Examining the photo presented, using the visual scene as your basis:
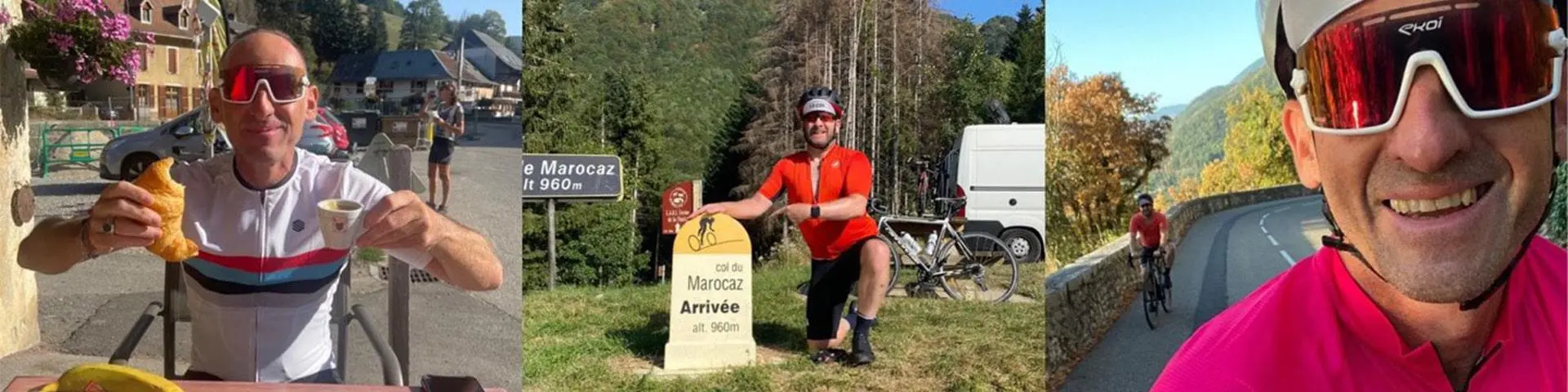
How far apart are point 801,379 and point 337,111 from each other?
6.67ft

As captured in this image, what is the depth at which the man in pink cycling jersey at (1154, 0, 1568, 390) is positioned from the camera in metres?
2.12

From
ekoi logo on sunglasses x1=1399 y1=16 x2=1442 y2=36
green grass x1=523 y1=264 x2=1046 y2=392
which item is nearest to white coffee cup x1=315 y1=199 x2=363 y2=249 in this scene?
green grass x1=523 y1=264 x2=1046 y2=392

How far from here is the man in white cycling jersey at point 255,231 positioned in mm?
2992

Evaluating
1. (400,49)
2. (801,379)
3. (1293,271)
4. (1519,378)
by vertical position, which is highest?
(400,49)

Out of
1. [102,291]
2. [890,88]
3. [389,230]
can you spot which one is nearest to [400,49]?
[389,230]

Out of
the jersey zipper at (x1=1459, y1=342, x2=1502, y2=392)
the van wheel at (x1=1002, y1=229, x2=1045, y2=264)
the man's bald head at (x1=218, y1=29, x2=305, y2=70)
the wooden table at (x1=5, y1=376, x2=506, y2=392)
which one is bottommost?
the wooden table at (x1=5, y1=376, x2=506, y2=392)

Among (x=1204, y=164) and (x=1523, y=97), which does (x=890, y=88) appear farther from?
(x=1523, y=97)

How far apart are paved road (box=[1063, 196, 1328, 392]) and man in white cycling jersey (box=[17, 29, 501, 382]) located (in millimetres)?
2114

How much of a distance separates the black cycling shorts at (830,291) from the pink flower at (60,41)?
2.54 meters

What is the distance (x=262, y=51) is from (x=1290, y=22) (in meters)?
2.32

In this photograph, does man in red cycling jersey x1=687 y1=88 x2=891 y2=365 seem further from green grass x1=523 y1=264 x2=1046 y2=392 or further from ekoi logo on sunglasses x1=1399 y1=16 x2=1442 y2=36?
ekoi logo on sunglasses x1=1399 y1=16 x2=1442 y2=36

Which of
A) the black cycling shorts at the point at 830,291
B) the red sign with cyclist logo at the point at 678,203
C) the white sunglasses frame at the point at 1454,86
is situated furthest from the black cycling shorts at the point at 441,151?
the white sunglasses frame at the point at 1454,86

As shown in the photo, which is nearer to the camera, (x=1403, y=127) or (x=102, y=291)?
(x=1403, y=127)

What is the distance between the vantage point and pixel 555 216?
4.38 metres
